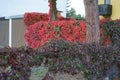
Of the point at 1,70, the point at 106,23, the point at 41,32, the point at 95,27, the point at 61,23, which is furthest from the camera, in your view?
the point at 41,32

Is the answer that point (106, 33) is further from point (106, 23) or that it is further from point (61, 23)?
point (61, 23)

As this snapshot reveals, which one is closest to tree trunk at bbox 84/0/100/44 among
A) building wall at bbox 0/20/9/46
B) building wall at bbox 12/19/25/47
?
building wall at bbox 12/19/25/47

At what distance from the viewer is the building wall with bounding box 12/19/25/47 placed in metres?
22.9

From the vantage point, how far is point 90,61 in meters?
6.23

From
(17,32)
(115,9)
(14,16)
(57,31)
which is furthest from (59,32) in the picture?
(14,16)

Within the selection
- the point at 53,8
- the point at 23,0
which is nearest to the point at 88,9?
the point at 53,8

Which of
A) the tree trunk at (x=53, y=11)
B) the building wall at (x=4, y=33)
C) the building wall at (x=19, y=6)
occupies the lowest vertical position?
the building wall at (x=4, y=33)

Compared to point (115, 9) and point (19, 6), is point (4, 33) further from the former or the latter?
point (115, 9)

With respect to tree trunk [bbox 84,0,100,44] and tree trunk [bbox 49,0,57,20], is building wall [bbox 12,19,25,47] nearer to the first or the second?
tree trunk [bbox 49,0,57,20]

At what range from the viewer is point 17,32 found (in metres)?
23.7

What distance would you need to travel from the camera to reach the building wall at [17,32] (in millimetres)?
22936

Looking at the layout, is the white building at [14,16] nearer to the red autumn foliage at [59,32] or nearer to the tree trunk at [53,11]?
the tree trunk at [53,11]

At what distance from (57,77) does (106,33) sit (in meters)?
6.22

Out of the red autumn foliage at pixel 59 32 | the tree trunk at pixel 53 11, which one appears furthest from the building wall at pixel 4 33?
the red autumn foliage at pixel 59 32
